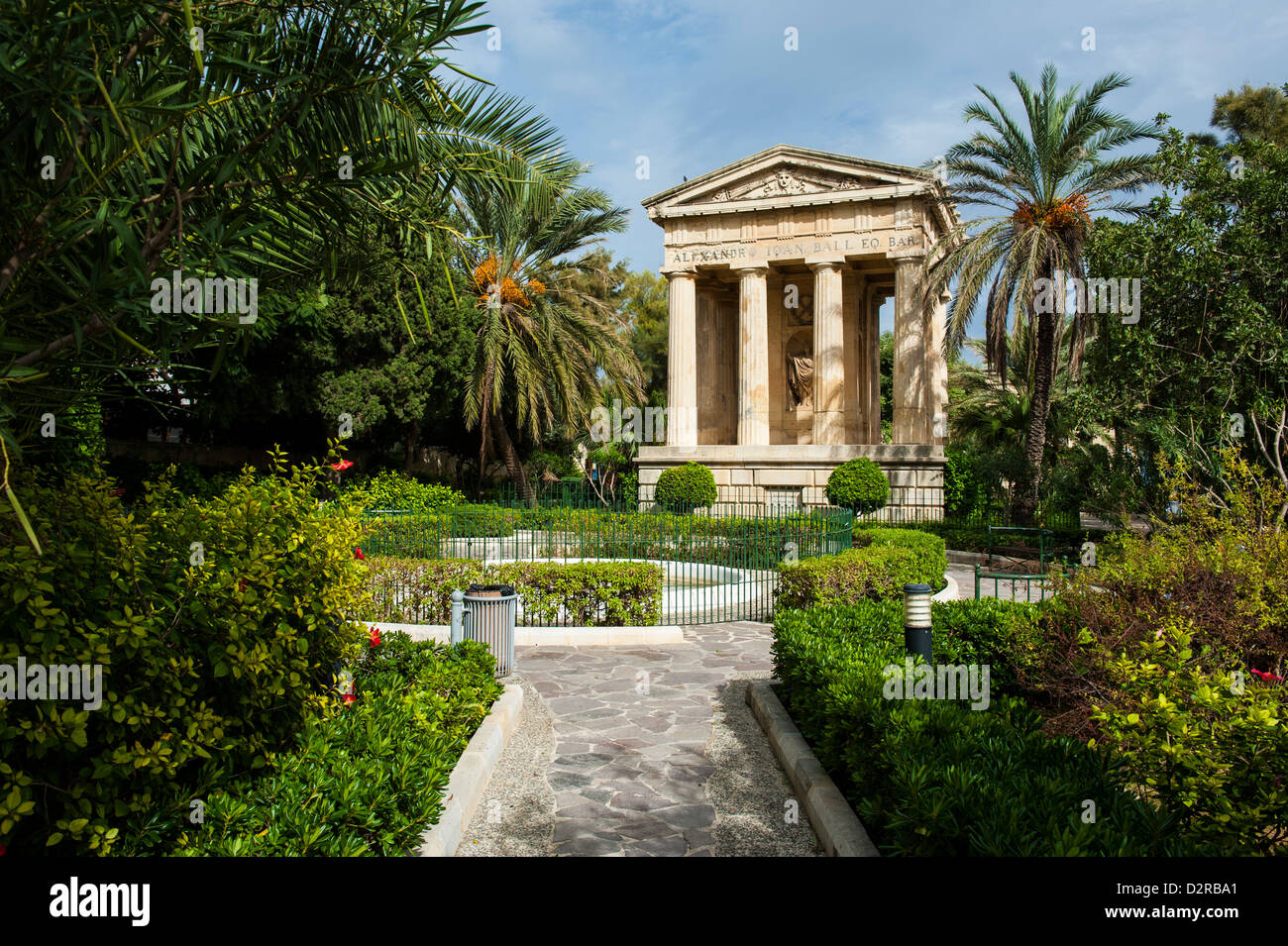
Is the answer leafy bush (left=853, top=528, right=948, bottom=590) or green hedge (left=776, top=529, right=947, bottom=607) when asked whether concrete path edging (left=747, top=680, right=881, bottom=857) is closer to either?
green hedge (left=776, top=529, right=947, bottom=607)

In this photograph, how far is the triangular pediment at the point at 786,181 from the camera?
24984 millimetres

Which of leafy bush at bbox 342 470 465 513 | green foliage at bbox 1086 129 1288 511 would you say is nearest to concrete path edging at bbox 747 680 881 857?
green foliage at bbox 1086 129 1288 511

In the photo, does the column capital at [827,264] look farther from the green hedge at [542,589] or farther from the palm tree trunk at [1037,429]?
the green hedge at [542,589]

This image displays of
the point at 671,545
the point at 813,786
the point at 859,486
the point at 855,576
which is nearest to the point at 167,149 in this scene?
the point at 813,786

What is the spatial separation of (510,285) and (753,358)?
8.29 metres

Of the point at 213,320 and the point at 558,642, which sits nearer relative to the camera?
the point at 213,320

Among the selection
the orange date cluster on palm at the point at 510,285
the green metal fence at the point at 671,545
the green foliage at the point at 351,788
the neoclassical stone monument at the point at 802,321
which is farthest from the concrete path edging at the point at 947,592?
the orange date cluster on palm at the point at 510,285

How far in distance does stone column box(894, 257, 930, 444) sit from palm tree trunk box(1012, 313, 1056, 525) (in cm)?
430

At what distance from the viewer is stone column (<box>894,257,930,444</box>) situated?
2498 centimetres

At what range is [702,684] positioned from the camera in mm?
8141

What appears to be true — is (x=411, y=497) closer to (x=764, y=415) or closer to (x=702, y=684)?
(x=764, y=415)

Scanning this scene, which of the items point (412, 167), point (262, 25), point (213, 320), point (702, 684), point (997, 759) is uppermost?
point (262, 25)

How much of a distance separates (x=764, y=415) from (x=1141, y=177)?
12332 mm
